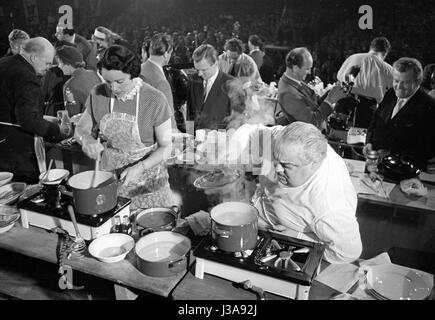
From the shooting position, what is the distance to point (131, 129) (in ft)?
9.55

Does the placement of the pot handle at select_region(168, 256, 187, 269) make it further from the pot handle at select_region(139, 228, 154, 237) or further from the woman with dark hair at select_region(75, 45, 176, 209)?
the woman with dark hair at select_region(75, 45, 176, 209)

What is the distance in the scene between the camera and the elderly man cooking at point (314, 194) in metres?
1.99

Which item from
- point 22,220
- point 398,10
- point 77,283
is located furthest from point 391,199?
point 398,10

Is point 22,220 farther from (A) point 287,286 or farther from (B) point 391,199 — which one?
(B) point 391,199

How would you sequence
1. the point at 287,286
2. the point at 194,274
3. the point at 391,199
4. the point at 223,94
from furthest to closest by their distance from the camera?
the point at 223,94 → the point at 391,199 → the point at 194,274 → the point at 287,286

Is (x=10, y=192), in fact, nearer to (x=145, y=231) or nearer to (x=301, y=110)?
(x=145, y=231)

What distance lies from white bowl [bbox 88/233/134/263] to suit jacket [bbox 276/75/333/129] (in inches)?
122

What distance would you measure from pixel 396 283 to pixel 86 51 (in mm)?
7321

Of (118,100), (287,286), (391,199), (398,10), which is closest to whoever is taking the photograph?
(287,286)

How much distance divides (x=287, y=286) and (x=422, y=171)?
2697mm

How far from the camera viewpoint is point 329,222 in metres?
2.00

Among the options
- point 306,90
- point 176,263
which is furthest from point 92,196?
point 306,90

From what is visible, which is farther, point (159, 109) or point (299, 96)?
point (299, 96)
